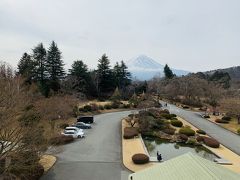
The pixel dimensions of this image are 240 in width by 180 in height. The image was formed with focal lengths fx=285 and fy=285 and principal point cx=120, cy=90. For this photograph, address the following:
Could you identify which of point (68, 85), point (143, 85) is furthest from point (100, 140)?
point (143, 85)

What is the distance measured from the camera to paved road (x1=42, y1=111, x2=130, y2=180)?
80.1ft

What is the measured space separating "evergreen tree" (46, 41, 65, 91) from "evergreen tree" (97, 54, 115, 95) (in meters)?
11.0

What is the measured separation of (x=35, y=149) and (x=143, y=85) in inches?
2764

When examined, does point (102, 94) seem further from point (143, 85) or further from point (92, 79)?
point (143, 85)

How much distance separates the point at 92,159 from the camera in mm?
28688

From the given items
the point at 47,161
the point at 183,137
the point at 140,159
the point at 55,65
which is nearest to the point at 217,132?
the point at 183,137

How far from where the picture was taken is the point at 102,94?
3054 inches

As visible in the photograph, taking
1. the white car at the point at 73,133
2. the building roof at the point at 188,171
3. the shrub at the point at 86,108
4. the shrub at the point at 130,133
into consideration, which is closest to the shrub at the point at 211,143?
the shrub at the point at 130,133

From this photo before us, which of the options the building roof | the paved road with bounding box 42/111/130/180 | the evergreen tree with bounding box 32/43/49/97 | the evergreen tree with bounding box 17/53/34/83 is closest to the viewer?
the building roof

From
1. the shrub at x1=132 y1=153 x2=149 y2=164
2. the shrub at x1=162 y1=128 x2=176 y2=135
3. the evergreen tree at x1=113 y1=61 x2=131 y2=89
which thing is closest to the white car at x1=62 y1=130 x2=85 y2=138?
the shrub at x1=132 y1=153 x2=149 y2=164

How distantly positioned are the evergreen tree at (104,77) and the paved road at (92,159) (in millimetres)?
37251

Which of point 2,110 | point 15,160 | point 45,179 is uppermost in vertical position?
point 2,110

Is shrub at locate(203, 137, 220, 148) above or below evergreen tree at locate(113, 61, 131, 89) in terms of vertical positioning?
below

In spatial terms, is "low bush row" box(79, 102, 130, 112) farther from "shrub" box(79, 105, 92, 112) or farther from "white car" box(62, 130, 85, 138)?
"white car" box(62, 130, 85, 138)
